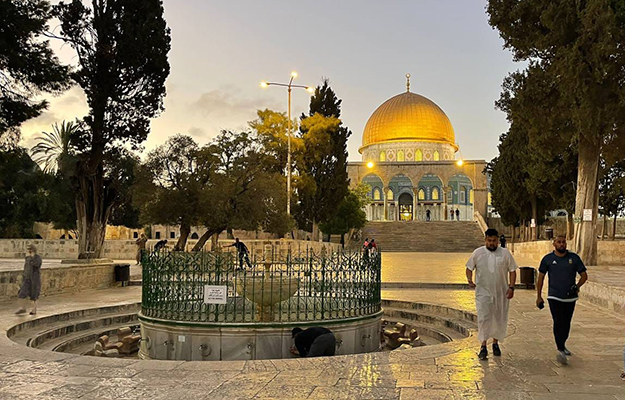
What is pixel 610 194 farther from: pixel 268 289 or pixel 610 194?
pixel 268 289

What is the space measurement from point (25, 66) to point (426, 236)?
32862 millimetres

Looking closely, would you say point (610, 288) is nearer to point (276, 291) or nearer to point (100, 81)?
point (276, 291)

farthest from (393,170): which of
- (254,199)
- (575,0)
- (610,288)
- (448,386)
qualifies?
(448,386)

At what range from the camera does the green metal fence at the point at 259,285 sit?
27.1 ft

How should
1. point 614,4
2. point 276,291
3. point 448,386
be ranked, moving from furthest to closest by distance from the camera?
point 614,4 < point 276,291 < point 448,386

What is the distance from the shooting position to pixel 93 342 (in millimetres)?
9766

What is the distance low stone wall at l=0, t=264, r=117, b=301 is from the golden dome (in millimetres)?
50210

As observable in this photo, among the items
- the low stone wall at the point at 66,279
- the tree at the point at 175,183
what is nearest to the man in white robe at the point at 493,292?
the low stone wall at the point at 66,279

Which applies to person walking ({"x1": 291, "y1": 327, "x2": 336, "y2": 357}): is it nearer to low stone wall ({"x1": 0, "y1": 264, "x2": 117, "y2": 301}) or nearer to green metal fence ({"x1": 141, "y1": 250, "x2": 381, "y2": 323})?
green metal fence ({"x1": 141, "y1": 250, "x2": 381, "y2": 323})

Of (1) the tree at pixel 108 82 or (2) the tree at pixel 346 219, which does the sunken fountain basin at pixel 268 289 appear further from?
(2) the tree at pixel 346 219

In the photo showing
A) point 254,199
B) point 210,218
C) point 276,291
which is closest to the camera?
point 276,291

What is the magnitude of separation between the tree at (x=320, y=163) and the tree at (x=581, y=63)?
14319 mm

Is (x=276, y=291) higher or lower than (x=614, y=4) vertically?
lower

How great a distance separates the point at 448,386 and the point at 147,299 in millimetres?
5313
